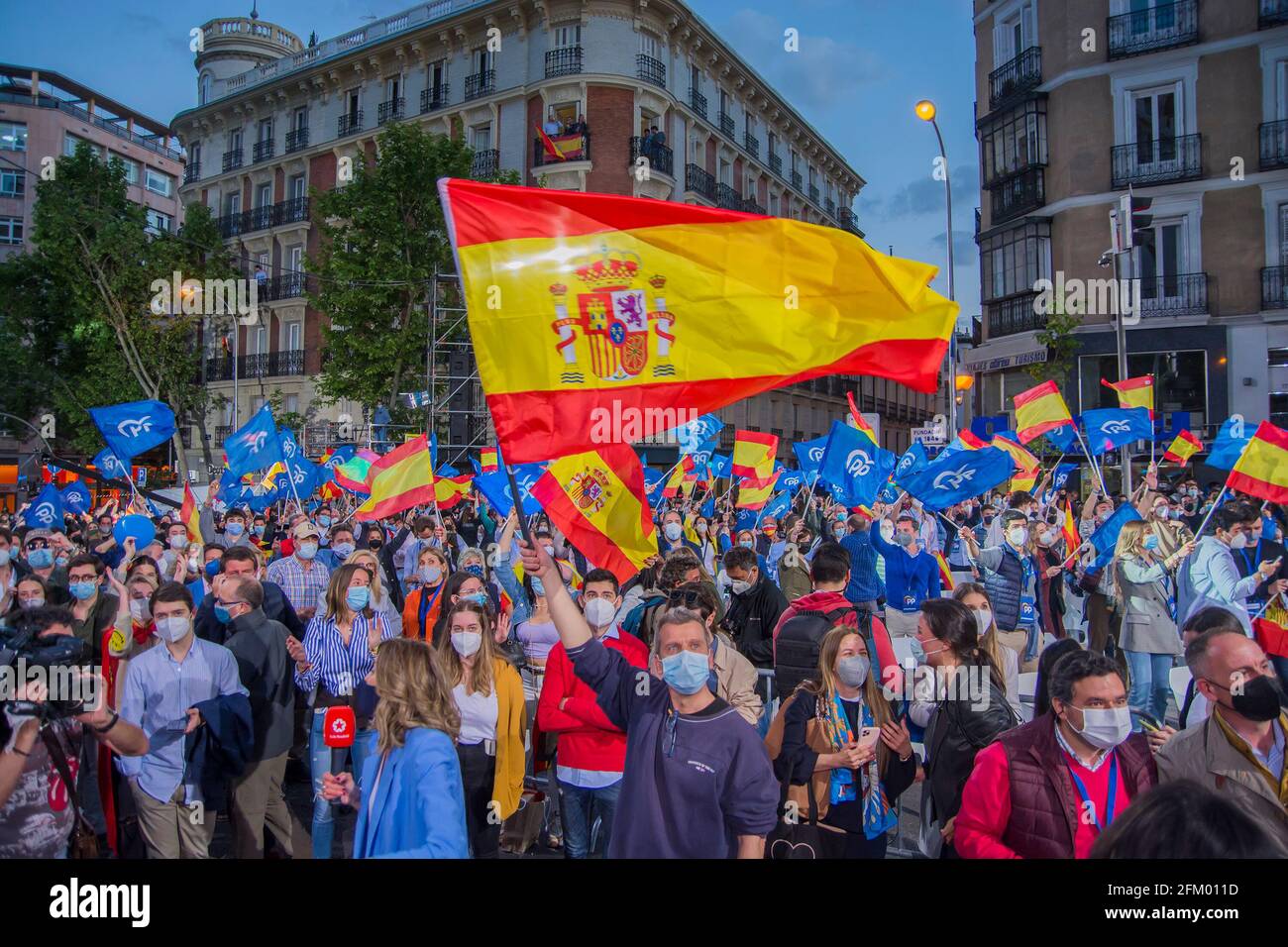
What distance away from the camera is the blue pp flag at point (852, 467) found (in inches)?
416

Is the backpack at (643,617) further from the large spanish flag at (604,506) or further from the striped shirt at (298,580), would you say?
the striped shirt at (298,580)

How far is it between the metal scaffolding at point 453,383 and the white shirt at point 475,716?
1264 cm

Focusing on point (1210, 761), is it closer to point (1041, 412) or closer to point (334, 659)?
point (334, 659)

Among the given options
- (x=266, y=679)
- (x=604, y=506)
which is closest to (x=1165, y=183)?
(x=604, y=506)

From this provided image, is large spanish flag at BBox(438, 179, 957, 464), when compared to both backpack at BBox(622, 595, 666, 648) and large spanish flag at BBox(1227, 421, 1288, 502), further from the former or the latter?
large spanish flag at BBox(1227, 421, 1288, 502)

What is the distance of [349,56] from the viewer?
31.4 metres

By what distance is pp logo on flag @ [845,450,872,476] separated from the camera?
10597mm

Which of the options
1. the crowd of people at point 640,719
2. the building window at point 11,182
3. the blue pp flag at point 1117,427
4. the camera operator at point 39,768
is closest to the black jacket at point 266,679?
the crowd of people at point 640,719

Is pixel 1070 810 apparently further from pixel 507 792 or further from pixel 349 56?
pixel 349 56

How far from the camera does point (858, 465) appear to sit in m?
10.6

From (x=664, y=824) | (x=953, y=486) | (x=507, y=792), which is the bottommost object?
(x=507, y=792)
